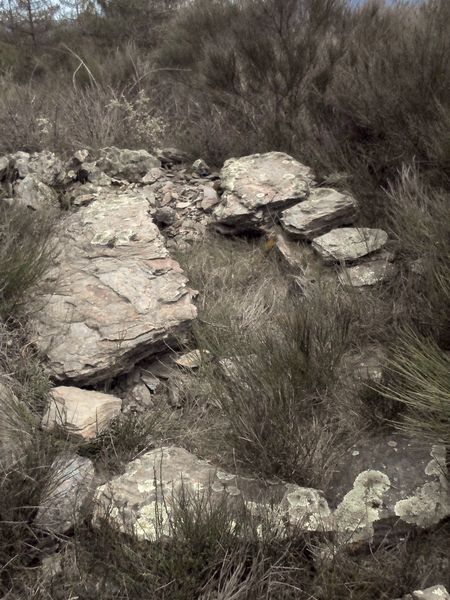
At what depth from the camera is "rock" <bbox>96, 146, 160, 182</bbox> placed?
4.41 meters

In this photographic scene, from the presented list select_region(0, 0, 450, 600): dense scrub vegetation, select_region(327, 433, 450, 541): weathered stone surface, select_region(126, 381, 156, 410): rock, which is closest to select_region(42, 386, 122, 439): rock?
select_region(0, 0, 450, 600): dense scrub vegetation

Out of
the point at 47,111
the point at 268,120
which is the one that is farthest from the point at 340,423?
the point at 47,111

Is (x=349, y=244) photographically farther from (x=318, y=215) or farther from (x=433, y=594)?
(x=433, y=594)

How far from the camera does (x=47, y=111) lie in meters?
5.43

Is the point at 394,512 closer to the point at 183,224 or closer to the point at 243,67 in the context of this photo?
the point at 183,224

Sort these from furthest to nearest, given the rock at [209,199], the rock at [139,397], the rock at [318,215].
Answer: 1. the rock at [209,199]
2. the rock at [318,215]
3. the rock at [139,397]

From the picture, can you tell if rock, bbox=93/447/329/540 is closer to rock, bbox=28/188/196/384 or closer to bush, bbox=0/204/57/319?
rock, bbox=28/188/196/384

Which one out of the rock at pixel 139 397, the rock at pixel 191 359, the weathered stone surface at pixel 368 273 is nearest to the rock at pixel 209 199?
the weathered stone surface at pixel 368 273

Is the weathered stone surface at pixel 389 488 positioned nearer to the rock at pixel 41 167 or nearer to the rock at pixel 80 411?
the rock at pixel 80 411

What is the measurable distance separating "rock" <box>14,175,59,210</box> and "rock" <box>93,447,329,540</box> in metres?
2.35

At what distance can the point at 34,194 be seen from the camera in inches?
147

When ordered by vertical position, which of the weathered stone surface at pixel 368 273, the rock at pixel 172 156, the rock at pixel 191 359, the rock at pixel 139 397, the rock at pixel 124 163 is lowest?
the weathered stone surface at pixel 368 273

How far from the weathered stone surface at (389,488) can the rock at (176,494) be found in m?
0.12

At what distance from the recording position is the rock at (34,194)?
365 centimetres
